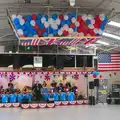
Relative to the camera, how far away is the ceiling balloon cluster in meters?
7.56

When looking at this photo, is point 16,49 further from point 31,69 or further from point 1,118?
point 1,118

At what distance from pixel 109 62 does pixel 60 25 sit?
14599mm

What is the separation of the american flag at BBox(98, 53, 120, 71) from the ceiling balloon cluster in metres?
13.4

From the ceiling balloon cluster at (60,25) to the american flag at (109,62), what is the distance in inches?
527

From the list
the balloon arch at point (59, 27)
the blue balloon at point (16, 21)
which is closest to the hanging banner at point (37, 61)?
the balloon arch at point (59, 27)

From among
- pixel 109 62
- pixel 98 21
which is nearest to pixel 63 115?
pixel 98 21

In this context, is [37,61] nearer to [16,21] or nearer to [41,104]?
[41,104]

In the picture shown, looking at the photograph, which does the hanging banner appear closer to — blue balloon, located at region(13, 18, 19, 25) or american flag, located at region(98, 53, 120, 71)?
american flag, located at region(98, 53, 120, 71)

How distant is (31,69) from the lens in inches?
707

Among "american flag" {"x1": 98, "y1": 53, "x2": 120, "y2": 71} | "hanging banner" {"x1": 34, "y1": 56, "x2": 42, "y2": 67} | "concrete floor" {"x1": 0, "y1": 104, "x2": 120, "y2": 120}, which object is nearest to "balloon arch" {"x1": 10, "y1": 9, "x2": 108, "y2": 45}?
"concrete floor" {"x1": 0, "y1": 104, "x2": 120, "y2": 120}

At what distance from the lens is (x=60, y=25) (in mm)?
7738

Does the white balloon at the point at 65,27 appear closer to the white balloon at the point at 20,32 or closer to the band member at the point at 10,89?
the white balloon at the point at 20,32

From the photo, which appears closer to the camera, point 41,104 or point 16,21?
point 16,21

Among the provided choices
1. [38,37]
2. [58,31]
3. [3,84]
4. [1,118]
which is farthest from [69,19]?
[3,84]
